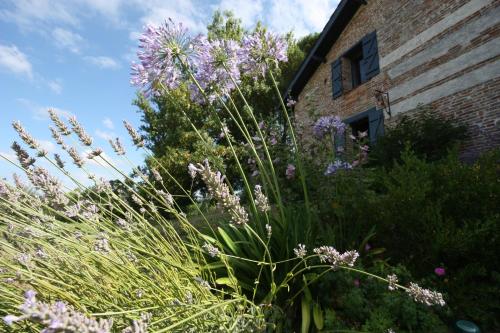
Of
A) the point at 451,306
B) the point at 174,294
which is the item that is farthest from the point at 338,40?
the point at 174,294

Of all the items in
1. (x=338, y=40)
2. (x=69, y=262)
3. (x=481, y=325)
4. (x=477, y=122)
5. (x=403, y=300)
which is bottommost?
(x=481, y=325)

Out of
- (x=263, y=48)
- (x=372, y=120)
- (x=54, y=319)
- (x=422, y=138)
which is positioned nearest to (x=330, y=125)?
(x=263, y=48)

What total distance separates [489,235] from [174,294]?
8.54ft

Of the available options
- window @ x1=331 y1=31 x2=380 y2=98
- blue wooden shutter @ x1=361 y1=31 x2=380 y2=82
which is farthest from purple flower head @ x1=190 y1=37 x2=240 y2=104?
window @ x1=331 y1=31 x2=380 y2=98

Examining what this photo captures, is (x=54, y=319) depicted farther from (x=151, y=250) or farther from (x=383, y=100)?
(x=383, y=100)

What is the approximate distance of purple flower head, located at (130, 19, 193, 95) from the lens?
7.03 ft

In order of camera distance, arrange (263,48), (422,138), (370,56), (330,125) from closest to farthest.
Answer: (263,48)
(330,125)
(422,138)
(370,56)

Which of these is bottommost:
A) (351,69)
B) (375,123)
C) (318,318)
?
(318,318)

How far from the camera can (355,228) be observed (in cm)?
304

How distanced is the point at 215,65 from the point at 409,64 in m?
7.37

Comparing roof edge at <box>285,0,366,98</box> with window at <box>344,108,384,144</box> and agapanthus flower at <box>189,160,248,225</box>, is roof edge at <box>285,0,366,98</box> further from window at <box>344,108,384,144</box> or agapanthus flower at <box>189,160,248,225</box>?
agapanthus flower at <box>189,160,248,225</box>

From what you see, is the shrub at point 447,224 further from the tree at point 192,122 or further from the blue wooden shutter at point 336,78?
the tree at point 192,122

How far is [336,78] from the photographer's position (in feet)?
35.5

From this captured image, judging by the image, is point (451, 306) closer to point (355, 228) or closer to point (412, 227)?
point (412, 227)
